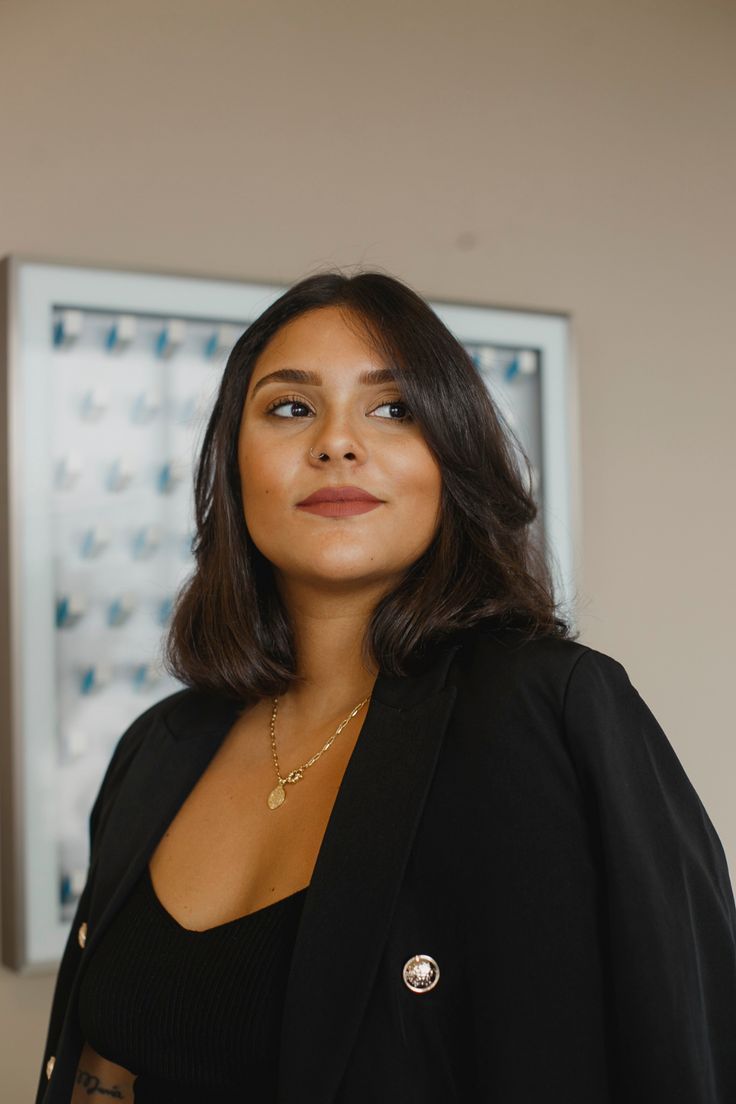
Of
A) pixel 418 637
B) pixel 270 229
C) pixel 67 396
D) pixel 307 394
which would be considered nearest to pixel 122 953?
pixel 418 637

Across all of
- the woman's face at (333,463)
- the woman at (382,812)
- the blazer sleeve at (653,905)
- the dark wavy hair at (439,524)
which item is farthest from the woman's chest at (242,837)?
the blazer sleeve at (653,905)

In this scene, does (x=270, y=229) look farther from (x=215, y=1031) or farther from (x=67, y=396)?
(x=215, y=1031)

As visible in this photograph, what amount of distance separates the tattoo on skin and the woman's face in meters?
0.73

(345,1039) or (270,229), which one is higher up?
(270,229)

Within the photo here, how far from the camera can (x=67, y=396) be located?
2.07m

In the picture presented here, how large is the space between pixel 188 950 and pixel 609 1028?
0.49 metres

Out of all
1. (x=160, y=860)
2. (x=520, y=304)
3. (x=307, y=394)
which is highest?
(x=520, y=304)

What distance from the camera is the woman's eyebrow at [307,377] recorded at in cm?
148

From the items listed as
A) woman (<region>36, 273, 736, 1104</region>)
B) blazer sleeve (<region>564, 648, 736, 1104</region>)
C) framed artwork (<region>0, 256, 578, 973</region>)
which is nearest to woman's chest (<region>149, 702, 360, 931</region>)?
woman (<region>36, 273, 736, 1104</region>)

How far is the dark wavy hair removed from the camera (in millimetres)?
1452

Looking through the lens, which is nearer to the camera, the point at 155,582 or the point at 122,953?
the point at 122,953

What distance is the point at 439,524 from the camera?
58.6 inches

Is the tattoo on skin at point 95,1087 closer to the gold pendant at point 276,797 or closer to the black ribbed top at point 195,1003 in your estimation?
the black ribbed top at point 195,1003

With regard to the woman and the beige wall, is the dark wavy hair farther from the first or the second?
the beige wall
